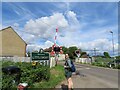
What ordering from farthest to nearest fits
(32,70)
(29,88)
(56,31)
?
(56,31) → (32,70) → (29,88)

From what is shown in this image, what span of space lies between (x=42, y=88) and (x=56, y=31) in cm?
1172

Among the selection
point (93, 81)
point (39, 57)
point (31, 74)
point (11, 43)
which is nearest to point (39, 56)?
point (39, 57)

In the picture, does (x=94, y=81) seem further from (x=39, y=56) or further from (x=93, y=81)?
(x=39, y=56)

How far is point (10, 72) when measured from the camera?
324 inches

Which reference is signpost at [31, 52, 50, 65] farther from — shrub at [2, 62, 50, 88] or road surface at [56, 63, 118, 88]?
shrub at [2, 62, 50, 88]

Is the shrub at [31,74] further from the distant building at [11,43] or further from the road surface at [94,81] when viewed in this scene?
the distant building at [11,43]

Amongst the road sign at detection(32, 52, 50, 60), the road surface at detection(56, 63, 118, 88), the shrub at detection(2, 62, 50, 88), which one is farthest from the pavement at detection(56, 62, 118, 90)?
the road sign at detection(32, 52, 50, 60)

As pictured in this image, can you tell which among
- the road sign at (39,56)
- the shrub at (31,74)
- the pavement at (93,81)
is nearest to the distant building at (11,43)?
the road sign at (39,56)

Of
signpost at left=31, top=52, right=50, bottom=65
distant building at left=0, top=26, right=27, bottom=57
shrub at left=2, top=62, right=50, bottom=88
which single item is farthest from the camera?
distant building at left=0, top=26, right=27, bottom=57

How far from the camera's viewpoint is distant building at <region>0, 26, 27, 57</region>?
150ft

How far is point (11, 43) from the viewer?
4684cm

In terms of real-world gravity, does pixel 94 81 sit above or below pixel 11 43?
below

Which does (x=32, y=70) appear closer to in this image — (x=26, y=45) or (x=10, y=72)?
(x=10, y=72)

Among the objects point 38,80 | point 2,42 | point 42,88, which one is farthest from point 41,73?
point 2,42
